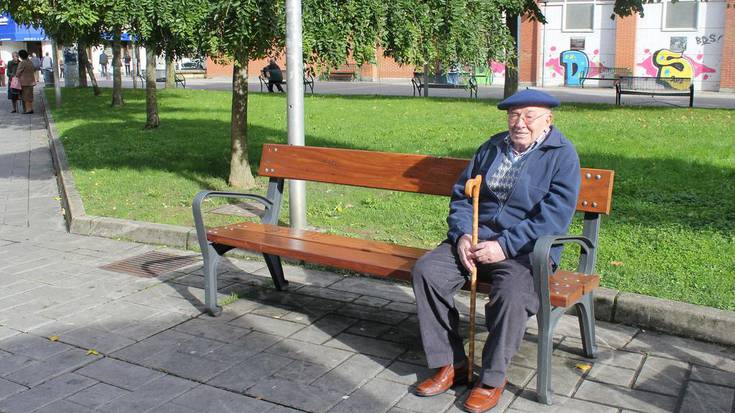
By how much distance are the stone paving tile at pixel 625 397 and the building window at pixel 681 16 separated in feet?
107

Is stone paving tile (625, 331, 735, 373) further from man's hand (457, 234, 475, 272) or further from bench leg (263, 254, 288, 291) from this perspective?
bench leg (263, 254, 288, 291)

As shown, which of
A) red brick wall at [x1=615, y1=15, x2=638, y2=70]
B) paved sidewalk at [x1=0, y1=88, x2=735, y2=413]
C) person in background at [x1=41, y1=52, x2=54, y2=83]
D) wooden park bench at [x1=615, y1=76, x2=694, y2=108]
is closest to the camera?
paved sidewalk at [x1=0, y1=88, x2=735, y2=413]

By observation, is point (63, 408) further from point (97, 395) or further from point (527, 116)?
point (527, 116)

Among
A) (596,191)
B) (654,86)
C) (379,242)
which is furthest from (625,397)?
(654,86)

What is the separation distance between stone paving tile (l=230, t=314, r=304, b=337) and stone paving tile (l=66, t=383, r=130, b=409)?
1.03 m

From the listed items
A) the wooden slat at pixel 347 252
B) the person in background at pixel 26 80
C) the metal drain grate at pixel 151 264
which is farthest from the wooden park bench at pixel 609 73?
the wooden slat at pixel 347 252

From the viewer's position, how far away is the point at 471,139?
38.9 ft

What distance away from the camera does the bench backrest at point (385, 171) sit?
4027mm

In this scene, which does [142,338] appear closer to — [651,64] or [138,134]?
[138,134]

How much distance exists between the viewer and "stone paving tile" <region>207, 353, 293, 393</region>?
3.88 meters

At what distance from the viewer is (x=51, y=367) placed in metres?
4.13

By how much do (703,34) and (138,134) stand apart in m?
26.8

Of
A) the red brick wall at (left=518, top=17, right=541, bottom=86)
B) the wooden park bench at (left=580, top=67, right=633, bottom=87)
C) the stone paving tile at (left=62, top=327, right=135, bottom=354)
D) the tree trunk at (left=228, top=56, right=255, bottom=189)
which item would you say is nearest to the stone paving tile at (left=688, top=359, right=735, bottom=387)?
the stone paving tile at (left=62, top=327, right=135, bottom=354)

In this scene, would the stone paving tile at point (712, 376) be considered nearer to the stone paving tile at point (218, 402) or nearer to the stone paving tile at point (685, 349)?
the stone paving tile at point (685, 349)
